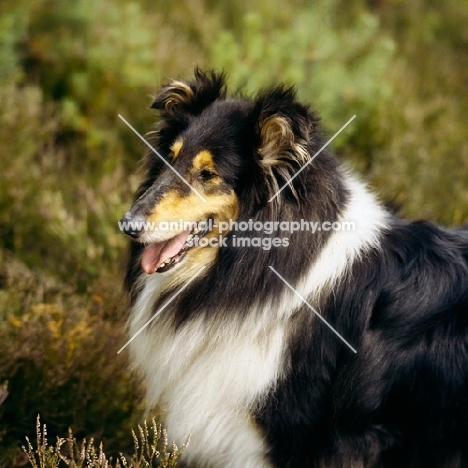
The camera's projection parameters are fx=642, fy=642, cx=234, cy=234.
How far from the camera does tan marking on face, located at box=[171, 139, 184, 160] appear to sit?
3.04 m

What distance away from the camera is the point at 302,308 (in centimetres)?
285

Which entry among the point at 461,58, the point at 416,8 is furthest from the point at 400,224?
the point at 416,8

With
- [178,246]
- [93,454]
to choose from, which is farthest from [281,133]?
[93,454]

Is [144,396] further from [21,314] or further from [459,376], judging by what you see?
[459,376]

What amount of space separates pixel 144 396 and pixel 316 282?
1407mm

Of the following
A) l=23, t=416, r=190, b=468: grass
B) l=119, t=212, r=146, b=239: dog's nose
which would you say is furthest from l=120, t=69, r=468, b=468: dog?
l=23, t=416, r=190, b=468: grass

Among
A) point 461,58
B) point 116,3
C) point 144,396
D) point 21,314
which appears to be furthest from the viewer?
point 461,58

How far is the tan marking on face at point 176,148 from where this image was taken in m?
3.04

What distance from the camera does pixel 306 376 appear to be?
2832 millimetres

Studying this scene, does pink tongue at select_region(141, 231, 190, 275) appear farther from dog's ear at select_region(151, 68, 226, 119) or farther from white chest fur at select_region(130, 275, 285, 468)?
dog's ear at select_region(151, 68, 226, 119)

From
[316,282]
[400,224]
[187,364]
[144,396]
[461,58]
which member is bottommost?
[144,396]

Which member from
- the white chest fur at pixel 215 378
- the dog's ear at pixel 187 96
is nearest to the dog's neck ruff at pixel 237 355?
the white chest fur at pixel 215 378

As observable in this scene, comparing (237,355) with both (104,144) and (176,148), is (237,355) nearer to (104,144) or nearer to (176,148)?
→ (176,148)

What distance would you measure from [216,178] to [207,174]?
50 mm
